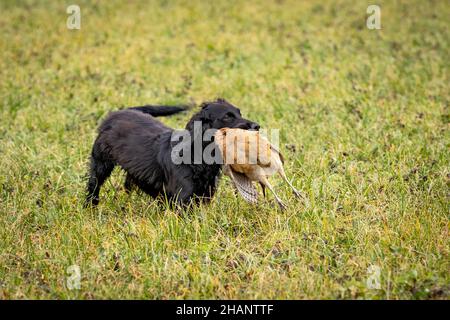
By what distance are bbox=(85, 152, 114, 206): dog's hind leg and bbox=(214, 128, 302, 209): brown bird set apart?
1388mm

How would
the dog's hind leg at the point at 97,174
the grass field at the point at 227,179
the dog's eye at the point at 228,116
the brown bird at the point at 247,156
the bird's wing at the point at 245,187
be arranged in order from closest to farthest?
1. the grass field at the point at 227,179
2. the brown bird at the point at 247,156
3. the bird's wing at the point at 245,187
4. the dog's eye at the point at 228,116
5. the dog's hind leg at the point at 97,174

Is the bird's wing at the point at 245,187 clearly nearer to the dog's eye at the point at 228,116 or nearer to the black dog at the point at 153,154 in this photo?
the black dog at the point at 153,154

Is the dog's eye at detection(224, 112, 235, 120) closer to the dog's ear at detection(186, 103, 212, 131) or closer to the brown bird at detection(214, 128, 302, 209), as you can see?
the dog's ear at detection(186, 103, 212, 131)

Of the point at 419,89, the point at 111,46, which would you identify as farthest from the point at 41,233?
the point at 111,46

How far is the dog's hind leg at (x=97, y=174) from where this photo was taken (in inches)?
216

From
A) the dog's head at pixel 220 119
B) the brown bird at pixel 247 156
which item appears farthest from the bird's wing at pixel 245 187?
the dog's head at pixel 220 119

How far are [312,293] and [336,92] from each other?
485 centimetres

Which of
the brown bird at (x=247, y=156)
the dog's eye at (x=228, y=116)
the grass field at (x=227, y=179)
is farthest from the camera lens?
the dog's eye at (x=228, y=116)

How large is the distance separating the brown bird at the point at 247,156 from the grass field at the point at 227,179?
254 millimetres

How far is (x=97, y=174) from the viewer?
5.52 meters

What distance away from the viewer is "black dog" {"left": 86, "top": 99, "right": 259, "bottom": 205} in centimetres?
470

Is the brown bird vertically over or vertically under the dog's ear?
under

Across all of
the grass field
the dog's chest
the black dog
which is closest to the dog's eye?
the black dog

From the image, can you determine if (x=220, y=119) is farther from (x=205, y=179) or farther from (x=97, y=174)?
(x=97, y=174)
